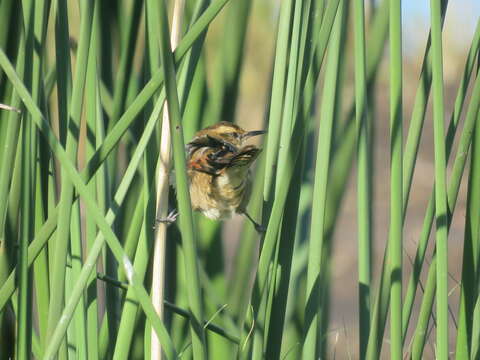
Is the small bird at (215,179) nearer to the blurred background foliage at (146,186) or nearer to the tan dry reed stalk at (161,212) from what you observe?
the blurred background foliage at (146,186)

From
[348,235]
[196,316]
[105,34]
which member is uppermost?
[105,34]

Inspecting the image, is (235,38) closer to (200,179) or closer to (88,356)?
(200,179)

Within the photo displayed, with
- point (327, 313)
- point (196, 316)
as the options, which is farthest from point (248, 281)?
point (196, 316)

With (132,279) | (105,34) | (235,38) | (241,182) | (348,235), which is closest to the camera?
(132,279)

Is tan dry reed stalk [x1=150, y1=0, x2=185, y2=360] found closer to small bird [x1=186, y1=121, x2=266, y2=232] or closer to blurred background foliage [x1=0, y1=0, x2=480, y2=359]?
blurred background foliage [x1=0, y1=0, x2=480, y2=359]

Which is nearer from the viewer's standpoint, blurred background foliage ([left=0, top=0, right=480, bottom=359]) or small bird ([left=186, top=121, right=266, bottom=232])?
blurred background foliage ([left=0, top=0, right=480, bottom=359])

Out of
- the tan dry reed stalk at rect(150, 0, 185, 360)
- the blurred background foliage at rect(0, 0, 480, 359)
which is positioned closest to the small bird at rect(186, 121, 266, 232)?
the blurred background foliage at rect(0, 0, 480, 359)

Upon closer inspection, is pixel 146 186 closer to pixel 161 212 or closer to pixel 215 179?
pixel 161 212

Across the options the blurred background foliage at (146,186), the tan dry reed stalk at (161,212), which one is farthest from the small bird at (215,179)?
the tan dry reed stalk at (161,212)

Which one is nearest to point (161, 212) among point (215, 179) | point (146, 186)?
point (146, 186)

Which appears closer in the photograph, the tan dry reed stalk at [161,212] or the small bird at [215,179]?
the tan dry reed stalk at [161,212]

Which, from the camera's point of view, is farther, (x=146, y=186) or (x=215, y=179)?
(x=215, y=179)
